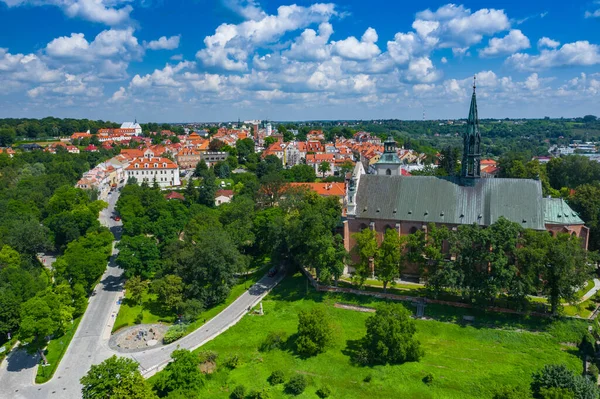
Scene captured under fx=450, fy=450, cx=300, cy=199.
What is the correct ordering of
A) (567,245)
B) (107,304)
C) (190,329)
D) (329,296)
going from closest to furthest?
(567,245) → (190,329) → (329,296) → (107,304)

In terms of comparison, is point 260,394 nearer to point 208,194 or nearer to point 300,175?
point 208,194

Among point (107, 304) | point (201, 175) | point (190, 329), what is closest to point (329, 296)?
point (190, 329)

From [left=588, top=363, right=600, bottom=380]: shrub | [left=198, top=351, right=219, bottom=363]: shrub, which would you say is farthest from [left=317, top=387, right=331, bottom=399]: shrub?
[left=588, top=363, right=600, bottom=380]: shrub

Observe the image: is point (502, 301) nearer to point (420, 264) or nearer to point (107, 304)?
point (420, 264)

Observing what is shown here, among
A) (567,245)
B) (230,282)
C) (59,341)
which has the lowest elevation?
(59,341)

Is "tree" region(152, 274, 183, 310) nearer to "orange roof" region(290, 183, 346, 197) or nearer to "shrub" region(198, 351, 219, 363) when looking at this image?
"shrub" region(198, 351, 219, 363)

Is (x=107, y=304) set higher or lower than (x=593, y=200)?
lower
